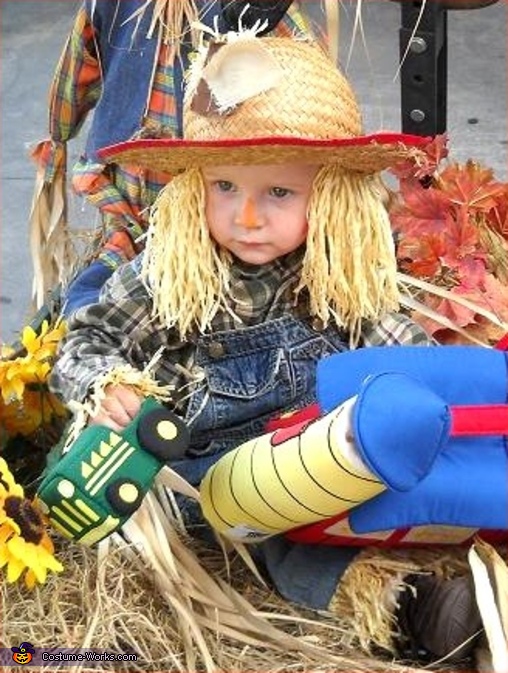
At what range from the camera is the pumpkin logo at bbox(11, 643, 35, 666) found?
1845 mm

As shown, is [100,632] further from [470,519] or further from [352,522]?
[470,519]

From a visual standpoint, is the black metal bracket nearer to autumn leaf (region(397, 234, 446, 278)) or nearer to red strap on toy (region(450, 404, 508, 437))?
autumn leaf (region(397, 234, 446, 278))

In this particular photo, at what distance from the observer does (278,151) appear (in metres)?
1.86

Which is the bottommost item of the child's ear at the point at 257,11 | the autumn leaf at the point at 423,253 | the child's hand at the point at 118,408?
the child's hand at the point at 118,408

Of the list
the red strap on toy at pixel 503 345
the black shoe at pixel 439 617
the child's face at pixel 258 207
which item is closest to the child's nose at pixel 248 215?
the child's face at pixel 258 207

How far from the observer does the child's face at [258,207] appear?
1.93 metres

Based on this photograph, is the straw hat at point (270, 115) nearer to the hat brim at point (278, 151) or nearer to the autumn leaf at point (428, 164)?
the hat brim at point (278, 151)

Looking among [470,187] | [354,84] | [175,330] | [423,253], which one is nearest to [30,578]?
Answer: [175,330]

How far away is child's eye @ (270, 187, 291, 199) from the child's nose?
3 cm

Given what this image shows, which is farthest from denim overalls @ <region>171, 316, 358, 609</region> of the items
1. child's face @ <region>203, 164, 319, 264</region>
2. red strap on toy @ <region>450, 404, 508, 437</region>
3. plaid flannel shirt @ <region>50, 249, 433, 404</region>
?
red strap on toy @ <region>450, 404, 508, 437</region>

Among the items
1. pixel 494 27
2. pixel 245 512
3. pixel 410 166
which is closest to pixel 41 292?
pixel 410 166

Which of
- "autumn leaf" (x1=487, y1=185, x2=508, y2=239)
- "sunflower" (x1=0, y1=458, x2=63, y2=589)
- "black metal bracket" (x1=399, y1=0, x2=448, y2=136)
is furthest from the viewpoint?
"autumn leaf" (x1=487, y1=185, x2=508, y2=239)

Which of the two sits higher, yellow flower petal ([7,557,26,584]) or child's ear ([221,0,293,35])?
child's ear ([221,0,293,35])

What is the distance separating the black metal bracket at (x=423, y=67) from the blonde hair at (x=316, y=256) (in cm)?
30
